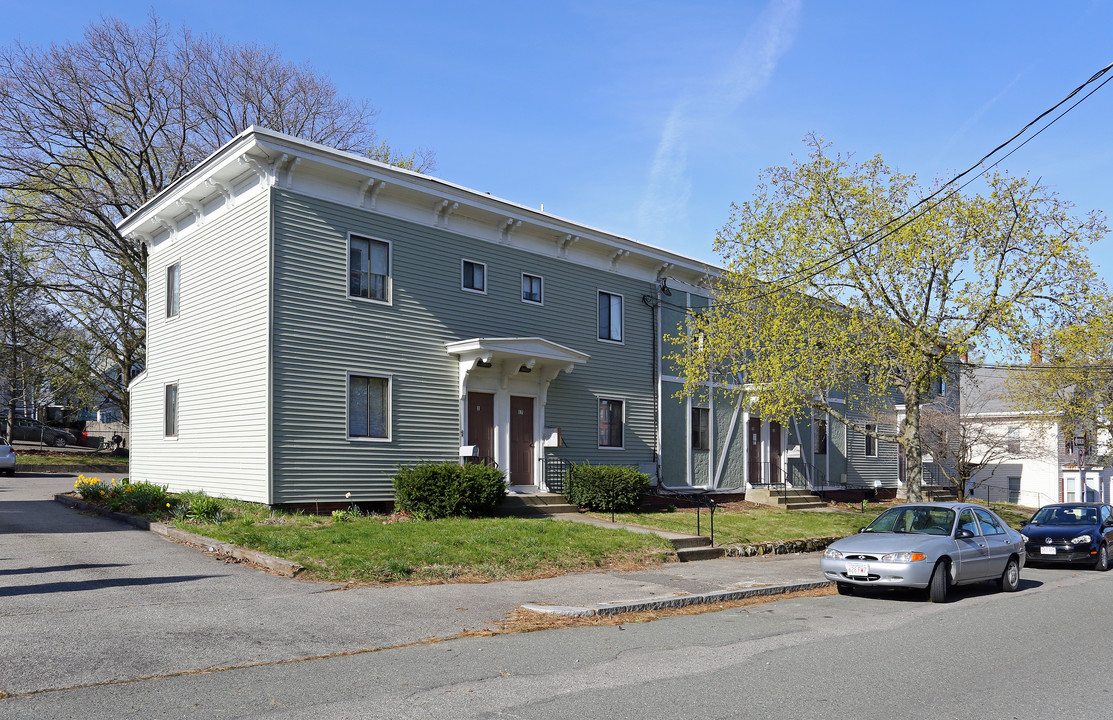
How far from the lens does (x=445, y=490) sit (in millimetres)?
17375

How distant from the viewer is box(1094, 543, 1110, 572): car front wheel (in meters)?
17.4

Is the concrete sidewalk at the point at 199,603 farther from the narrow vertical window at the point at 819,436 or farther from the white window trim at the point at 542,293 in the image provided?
the narrow vertical window at the point at 819,436

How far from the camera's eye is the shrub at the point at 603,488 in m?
20.7

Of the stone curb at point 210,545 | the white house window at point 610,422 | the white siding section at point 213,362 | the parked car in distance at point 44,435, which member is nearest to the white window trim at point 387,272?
the white siding section at point 213,362

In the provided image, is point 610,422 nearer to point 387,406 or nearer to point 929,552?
point 387,406

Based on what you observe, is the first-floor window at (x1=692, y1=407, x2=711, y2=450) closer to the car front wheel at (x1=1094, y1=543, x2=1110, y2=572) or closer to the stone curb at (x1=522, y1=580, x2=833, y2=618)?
the car front wheel at (x1=1094, y1=543, x2=1110, y2=572)

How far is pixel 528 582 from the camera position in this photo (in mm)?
12609

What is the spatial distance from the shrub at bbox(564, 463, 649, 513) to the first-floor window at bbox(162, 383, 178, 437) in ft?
31.0

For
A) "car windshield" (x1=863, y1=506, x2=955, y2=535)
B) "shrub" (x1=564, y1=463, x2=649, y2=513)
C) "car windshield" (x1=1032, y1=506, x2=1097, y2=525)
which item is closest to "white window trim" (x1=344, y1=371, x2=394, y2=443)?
"shrub" (x1=564, y1=463, x2=649, y2=513)

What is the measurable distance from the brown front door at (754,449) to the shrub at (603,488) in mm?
8629

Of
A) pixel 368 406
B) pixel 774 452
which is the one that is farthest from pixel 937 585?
pixel 774 452

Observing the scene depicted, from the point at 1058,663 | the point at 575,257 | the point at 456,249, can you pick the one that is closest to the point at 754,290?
the point at 575,257

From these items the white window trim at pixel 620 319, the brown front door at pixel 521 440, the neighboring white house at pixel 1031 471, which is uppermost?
Result: the white window trim at pixel 620 319

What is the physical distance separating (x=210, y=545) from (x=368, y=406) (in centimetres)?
558
